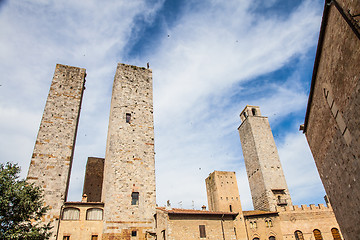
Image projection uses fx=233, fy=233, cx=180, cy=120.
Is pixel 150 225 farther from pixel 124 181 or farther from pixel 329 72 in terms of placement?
pixel 329 72

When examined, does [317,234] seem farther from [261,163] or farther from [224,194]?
[224,194]

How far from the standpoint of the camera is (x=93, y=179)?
22.0 metres

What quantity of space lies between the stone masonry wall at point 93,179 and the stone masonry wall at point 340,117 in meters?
18.3

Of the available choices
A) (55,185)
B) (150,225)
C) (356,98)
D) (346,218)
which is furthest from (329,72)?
(55,185)

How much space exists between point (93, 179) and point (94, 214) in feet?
23.5

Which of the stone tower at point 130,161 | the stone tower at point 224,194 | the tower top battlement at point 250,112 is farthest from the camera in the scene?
the tower top battlement at point 250,112

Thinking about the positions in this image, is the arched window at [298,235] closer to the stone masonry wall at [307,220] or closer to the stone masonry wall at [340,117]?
the stone masonry wall at [307,220]

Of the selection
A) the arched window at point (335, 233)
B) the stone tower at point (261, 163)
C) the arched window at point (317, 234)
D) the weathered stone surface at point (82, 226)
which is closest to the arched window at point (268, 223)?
the stone tower at point (261, 163)

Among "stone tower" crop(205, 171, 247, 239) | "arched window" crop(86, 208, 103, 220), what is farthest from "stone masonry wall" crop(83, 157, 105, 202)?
"stone tower" crop(205, 171, 247, 239)

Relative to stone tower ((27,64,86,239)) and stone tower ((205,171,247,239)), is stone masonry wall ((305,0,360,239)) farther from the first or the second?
stone tower ((27,64,86,239))

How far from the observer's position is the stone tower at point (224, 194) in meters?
24.2

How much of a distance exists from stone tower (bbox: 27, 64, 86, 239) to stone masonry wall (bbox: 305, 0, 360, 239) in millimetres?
15493

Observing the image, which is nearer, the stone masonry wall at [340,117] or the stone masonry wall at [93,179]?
the stone masonry wall at [340,117]

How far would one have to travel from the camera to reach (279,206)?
26.5 meters
